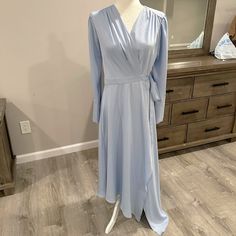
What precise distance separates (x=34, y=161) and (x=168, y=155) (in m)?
1.22

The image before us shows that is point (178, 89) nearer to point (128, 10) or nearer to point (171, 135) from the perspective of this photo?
point (171, 135)

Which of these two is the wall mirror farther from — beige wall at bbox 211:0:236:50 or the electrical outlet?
the electrical outlet

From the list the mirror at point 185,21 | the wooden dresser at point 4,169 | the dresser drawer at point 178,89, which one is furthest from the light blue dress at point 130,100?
the mirror at point 185,21

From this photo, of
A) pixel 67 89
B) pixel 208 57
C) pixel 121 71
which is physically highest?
pixel 121 71

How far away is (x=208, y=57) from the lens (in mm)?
2342

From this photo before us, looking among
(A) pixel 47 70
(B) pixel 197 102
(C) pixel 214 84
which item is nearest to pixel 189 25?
(C) pixel 214 84

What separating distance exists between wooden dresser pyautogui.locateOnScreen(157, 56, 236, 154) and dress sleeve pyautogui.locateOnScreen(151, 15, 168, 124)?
23.8 inches

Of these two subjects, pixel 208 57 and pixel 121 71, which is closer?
pixel 121 71

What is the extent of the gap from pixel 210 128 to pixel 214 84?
43 cm

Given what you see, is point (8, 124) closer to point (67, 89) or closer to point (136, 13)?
point (67, 89)

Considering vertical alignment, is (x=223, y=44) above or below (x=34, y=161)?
above

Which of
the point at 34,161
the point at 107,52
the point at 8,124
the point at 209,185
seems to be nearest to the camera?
the point at 107,52

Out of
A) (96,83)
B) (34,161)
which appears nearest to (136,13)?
(96,83)

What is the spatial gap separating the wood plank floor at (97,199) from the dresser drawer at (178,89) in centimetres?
58
